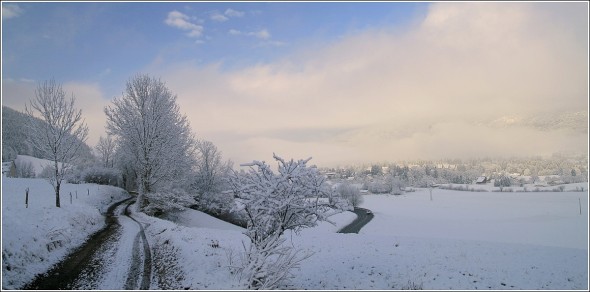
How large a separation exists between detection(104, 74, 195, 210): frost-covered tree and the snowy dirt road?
15888mm

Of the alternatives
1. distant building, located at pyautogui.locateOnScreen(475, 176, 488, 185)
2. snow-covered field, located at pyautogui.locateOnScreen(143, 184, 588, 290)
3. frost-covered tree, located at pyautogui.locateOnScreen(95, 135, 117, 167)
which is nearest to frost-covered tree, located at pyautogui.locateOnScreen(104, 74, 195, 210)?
snow-covered field, located at pyautogui.locateOnScreen(143, 184, 588, 290)

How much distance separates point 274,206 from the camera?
11352 mm

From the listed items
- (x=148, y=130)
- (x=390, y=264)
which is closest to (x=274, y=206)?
(x=390, y=264)

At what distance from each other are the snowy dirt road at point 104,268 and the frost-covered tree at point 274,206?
3703mm

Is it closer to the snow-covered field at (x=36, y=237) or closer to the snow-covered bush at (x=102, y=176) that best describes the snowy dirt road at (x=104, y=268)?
the snow-covered field at (x=36, y=237)

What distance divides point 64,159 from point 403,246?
2467cm

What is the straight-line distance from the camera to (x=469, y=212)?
258ft

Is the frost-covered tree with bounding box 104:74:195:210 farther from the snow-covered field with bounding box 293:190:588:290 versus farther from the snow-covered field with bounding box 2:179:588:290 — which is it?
the snow-covered field with bounding box 293:190:588:290

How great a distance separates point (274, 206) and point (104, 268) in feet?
22.1

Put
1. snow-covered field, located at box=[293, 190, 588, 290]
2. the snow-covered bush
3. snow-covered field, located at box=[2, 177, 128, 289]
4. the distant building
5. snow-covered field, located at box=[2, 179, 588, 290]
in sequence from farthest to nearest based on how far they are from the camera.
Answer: the distant building < the snow-covered bush < snow-covered field, located at box=[293, 190, 588, 290] < snow-covered field, located at box=[2, 179, 588, 290] < snow-covered field, located at box=[2, 177, 128, 289]

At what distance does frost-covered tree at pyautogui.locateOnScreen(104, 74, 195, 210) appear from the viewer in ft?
105

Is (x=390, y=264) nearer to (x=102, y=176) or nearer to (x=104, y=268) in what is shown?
(x=104, y=268)

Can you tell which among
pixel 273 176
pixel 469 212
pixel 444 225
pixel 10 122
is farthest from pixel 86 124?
pixel 10 122

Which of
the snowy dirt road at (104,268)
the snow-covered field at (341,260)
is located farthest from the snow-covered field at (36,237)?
the snowy dirt road at (104,268)
